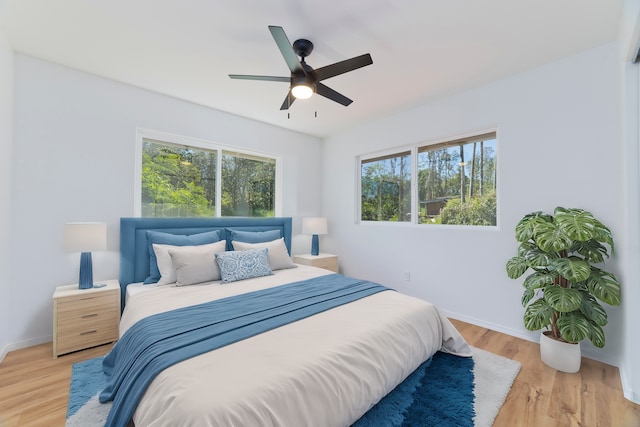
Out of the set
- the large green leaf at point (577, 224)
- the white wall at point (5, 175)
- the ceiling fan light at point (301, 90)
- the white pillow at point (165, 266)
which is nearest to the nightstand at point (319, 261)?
the white pillow at point (165, 266)

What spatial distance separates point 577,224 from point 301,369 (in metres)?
2.28

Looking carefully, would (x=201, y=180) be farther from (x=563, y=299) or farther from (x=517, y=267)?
(x=563, y=299)

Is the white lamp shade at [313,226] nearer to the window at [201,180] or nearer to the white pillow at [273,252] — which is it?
the window at [201,180]

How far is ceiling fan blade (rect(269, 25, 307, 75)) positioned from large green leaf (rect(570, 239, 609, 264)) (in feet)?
8.52

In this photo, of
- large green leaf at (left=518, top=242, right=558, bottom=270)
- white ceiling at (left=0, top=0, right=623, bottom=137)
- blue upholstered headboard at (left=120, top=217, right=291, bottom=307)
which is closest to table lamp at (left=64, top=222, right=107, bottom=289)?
blue upholstered headboard at (left=120, top=217, right=291, bottom=307)

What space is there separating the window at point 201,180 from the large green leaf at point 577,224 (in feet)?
11.6

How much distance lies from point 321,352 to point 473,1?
242cm

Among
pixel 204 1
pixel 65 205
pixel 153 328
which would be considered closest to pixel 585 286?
pixel 153 328

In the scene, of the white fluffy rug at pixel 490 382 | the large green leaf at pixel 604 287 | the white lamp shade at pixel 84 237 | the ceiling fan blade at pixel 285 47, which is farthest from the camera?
the white lamp shade at pixel 84 237

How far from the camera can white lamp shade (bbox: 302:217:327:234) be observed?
437 centimetres

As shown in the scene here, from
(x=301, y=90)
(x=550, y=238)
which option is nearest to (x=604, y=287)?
(x=550, y=238)

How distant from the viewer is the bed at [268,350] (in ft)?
3.81

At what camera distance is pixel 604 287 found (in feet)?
6.69

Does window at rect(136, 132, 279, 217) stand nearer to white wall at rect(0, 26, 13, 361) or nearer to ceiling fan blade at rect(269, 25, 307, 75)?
white wall at rect(0, 26, 13, 361)
